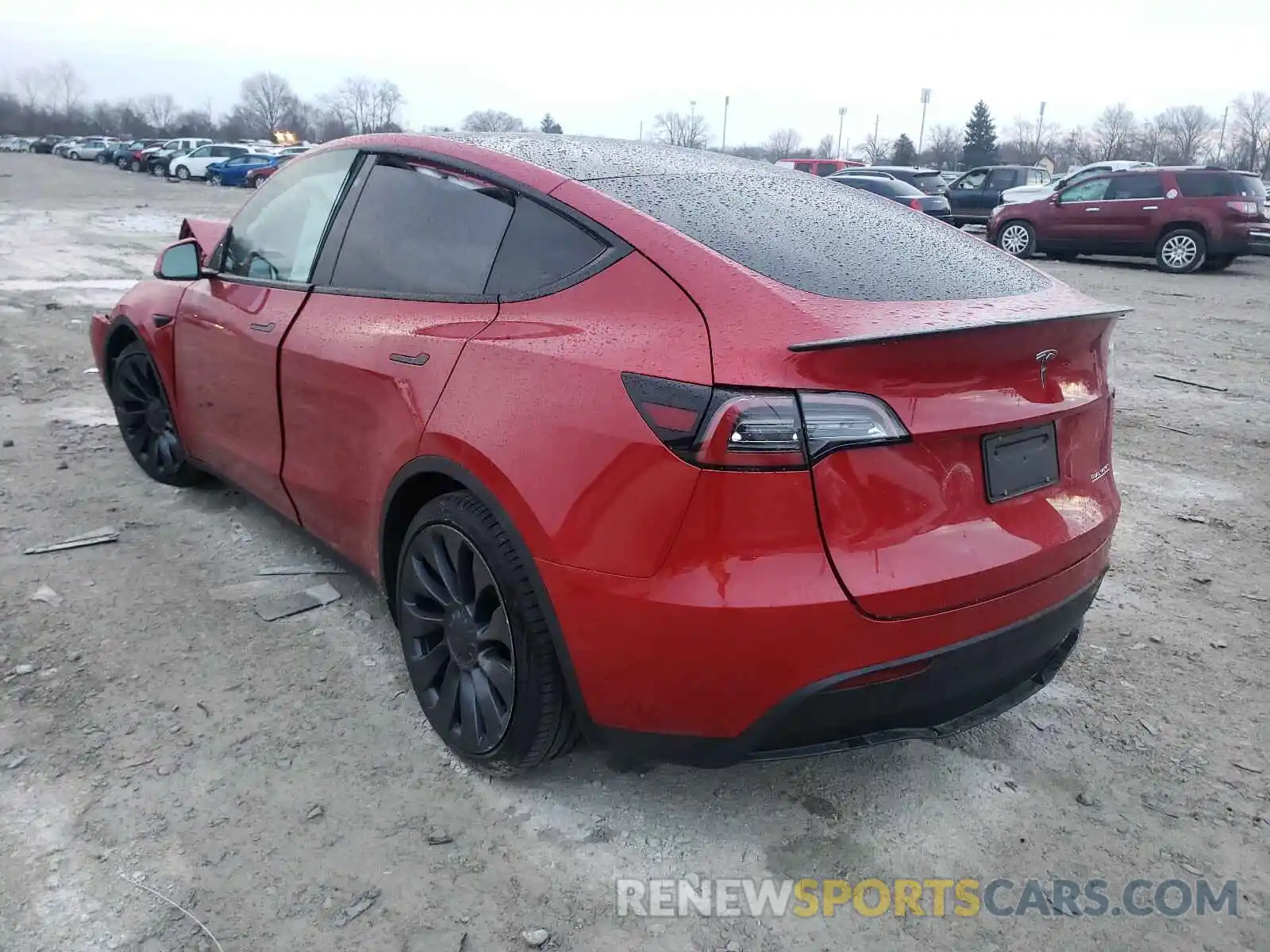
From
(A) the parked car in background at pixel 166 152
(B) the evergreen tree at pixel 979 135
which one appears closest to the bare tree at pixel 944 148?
(B) the evergreen tree at pixel 979 135

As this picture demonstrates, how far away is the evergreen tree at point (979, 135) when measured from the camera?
77875 mm

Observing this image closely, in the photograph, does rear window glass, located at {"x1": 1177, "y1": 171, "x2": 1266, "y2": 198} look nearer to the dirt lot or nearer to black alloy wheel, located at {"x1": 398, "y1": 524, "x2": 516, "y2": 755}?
the dirt lot

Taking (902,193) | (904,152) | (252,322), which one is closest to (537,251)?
(252,322)

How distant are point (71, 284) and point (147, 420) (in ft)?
25.0

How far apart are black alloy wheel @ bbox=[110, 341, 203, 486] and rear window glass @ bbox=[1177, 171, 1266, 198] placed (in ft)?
50.7

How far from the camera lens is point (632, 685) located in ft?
6.98

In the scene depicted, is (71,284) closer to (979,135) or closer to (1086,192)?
(1086,192)

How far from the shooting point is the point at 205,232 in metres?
4.62

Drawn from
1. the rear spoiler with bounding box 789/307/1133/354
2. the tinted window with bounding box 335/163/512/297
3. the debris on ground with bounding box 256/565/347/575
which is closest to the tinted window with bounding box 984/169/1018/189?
the debris on ground with bounding box 256/565/347/575

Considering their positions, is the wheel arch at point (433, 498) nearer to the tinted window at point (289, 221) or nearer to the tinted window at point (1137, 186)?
the tinted window at point (289, 221)

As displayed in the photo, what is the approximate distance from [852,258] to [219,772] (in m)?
2.15

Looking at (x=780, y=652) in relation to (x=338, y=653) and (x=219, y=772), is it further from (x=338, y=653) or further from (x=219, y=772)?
(x=338, y=653)

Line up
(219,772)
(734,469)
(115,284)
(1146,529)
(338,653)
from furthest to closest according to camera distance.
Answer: (115,284) < (1146,529) < (338,653) < (219,772) < (734,469)

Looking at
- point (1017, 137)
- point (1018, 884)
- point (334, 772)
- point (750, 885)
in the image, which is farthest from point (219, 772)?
point (1017, 137)
